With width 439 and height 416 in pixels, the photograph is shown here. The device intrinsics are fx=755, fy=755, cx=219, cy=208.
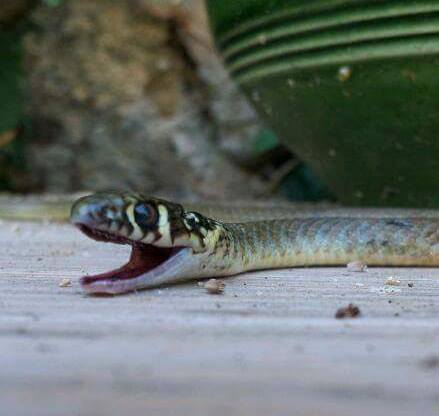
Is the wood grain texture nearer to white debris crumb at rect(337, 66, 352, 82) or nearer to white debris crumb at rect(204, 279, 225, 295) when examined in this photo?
white debris crumb at rect(204, 279, 225, 295)

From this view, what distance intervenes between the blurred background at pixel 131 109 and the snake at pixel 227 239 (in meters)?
2.82

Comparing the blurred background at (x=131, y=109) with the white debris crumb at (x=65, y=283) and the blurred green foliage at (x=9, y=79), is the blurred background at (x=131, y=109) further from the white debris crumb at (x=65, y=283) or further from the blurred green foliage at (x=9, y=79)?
the white debris crumb at (x=65, y=283)

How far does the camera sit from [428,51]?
2.65 m

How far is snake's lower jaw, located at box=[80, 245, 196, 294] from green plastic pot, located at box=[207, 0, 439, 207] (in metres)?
1.23

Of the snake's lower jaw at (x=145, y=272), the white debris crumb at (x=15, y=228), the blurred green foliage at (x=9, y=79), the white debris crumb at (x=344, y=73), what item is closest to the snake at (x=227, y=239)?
the snake's lower jaw at (x=145, y=272)

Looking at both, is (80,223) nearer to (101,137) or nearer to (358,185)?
(358,185)

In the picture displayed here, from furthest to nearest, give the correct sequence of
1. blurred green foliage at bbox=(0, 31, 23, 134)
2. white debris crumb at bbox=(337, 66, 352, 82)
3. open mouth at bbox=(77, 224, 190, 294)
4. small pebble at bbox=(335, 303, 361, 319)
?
1. blurred green foliage at bbox=(0, 31, 23, 134)
2. white debris crumb at bbox=(337, 66, 352, 82)
3. open mouth at bbox=(77, 224, 190, 294)
4. small pebble at bbox=(335, 303, 361, 319)

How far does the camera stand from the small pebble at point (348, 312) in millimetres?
1505

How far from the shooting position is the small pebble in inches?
59.2

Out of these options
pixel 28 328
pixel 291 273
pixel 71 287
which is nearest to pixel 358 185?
pixel 291 273

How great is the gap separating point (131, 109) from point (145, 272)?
4125 millimetres

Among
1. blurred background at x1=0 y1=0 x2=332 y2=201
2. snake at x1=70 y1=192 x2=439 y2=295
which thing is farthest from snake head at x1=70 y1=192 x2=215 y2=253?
blurred background at x1=0 y1=0 x2=332 y2=201

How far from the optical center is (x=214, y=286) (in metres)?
1.87

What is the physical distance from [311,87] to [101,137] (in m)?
3.18
